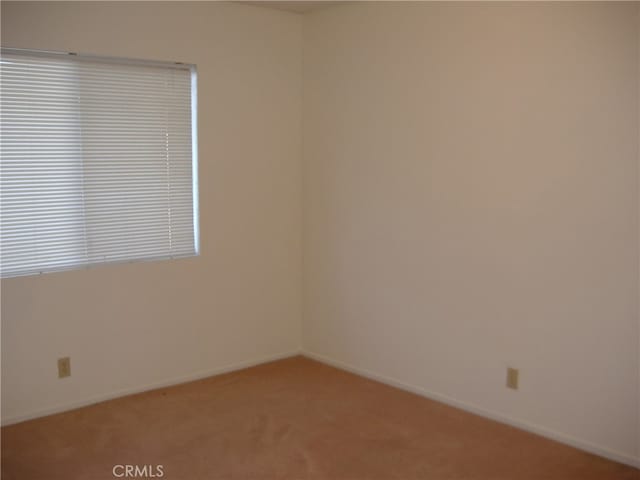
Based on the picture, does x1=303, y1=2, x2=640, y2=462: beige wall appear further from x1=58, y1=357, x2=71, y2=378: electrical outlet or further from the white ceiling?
x1=58, y1=357, x2=71, y2=378: electrical outlet

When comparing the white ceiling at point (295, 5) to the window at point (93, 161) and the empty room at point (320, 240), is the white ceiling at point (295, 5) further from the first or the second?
the window at point (93, 161)

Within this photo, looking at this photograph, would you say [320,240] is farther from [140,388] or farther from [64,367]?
[64,367]

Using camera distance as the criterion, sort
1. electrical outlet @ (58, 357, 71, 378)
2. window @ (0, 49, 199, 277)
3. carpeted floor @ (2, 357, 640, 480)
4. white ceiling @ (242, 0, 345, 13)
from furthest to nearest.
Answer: white ceiling @ (242, 0, 345, 13), electrical outlet @ (58, 357, 71, 378), window @ (0, 49, 199, 277), carpeted floor @ (2, 357, 640, 480)

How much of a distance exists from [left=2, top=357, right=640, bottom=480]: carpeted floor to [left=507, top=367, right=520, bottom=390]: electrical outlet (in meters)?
0.24

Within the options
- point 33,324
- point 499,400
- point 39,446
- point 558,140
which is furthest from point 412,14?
point 39,446

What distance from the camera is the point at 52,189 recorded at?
355 cm

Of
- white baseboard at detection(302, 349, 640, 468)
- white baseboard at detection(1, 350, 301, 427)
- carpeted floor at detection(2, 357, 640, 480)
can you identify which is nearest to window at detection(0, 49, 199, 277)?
white baseboard at detection(1, 350, 301, 427)

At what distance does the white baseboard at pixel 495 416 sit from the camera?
10.2 feet

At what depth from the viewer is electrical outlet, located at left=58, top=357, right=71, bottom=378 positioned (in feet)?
12.0

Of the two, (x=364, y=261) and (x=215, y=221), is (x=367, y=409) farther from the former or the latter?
(x=215, y=221)

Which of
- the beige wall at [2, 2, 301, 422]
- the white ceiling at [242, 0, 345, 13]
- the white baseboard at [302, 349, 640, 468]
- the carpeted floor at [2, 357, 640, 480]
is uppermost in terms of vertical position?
the white ceiling at [242, 0, 345, 13]

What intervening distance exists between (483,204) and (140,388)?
2394 millimetres

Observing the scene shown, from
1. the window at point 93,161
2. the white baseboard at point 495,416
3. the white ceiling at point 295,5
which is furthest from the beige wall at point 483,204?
the window at point 93,161

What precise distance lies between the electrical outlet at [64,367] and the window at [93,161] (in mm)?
536
